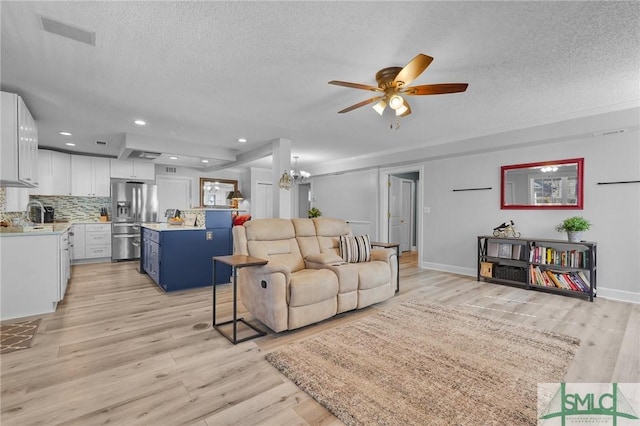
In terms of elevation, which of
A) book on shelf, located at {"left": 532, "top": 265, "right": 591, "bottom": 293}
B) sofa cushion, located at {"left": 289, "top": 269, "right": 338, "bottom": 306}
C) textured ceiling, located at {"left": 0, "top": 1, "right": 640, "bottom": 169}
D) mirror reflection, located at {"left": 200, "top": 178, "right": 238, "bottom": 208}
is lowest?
book on shelf, located at {"left": 532, "top": 265, "right": 591, "bottom": 293}

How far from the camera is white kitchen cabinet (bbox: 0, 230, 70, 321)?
119 inches

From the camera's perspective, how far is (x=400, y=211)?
7539 millimetres

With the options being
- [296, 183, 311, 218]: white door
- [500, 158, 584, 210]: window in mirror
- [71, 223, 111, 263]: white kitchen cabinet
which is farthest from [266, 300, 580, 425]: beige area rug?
[296, 183, 311, 218]: white door

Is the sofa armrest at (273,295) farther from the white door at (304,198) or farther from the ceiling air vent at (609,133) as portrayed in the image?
the white door at (304,198)

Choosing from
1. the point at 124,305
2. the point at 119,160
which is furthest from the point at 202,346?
the point at 119,160

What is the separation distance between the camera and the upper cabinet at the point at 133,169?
264 inches

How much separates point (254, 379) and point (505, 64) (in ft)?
10.6

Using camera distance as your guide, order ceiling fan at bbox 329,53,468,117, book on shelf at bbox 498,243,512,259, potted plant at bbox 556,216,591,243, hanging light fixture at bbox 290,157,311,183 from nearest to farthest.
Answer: ceiling fan at bbox 329,53,468,117
potted plant at bbox 556,216,591,243
book on shelf at bbox 498,243,512,259
hanging light fixture at bbox 290,157,311,183

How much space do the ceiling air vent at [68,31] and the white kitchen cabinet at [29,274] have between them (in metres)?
2.12

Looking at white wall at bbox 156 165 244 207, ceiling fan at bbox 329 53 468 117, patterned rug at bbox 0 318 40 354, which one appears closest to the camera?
ceiling fan at bbox 329 53 468 117

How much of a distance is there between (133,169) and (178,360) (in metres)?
5.98

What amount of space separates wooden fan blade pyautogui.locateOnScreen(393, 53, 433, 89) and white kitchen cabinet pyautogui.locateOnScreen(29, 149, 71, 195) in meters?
6.93

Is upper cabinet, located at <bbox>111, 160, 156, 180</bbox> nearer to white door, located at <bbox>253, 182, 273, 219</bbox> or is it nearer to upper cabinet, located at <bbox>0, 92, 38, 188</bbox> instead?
white door, located at <bbox>253, 182, 273, 219</bbox>

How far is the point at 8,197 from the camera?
422cm
